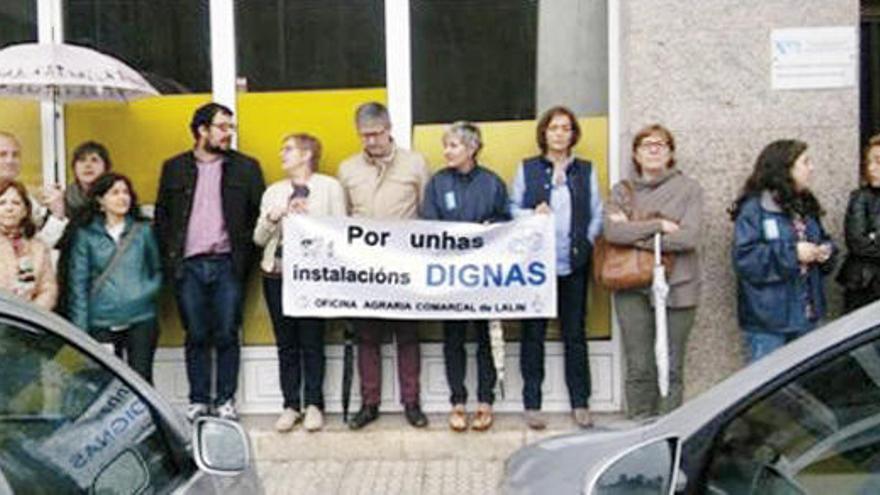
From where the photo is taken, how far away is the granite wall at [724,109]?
6207mm

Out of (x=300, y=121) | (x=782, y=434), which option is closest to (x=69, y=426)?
(x=782, y=434)

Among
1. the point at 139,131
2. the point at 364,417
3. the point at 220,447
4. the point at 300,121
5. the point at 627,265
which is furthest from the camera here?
the point at 139,131

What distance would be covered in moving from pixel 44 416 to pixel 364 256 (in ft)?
12.8

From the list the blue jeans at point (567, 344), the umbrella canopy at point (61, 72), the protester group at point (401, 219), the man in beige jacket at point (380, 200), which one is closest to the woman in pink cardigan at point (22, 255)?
the protester group at point (401, 219)

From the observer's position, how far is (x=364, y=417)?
6.40m

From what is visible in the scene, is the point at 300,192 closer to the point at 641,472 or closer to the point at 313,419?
the point at 313,419

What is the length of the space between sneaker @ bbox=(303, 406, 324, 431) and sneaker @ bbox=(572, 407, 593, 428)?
1535 mm

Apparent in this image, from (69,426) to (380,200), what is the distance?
13.1ft

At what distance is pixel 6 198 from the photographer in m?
5.77

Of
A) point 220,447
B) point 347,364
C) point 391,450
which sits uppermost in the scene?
point 220,447

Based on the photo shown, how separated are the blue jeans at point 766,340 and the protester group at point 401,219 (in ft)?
0.04

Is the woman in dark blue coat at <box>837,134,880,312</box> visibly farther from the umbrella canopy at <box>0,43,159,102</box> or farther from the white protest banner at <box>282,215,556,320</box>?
the umbrella canopy at <box>0,43,159,102</box>

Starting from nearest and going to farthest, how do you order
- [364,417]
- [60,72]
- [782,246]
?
[782,246] < [60,72] < [364,417]

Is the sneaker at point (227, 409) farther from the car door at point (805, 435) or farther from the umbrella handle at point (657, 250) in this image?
the car door at point (805, 435)
